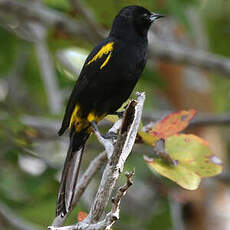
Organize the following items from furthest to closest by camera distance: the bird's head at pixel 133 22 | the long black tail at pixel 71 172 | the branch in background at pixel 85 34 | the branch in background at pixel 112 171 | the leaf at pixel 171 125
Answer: the branch in background at pixel 85 34 → the bird's head at pixel 133 22 → the long black tail at pixel 71 172 → the leaf at pixel 171 125 → the branch in background at pixel 112 171

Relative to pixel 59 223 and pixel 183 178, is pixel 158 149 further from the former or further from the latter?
pixel 59 223

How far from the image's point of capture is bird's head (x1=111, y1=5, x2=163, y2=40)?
3.93 m

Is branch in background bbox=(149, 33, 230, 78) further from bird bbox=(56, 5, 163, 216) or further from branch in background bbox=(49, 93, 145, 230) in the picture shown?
branch in background bbox=(49, 93, 145, 230)

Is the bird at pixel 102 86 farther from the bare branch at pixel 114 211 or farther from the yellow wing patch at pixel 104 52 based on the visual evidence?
the bare branch at pixel 114 211

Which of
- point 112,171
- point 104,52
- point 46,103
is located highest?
point 112,171

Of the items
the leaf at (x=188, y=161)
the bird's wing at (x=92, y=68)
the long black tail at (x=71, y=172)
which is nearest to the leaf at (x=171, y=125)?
the leaf at (x=188, y=161)

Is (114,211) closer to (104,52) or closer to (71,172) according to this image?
(71,172)

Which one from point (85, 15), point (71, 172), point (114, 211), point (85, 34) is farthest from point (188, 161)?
point (85, 34)

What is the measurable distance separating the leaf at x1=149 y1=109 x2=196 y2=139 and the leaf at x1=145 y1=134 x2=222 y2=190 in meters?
0.04

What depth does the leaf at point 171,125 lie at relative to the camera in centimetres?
272

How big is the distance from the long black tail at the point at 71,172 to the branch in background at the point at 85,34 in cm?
143

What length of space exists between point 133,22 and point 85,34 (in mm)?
929

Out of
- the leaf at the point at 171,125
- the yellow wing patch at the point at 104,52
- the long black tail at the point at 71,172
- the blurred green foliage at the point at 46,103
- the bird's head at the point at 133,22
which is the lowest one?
the blurred green foliage at the point at 46,103

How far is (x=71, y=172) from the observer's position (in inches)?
Result: 135
